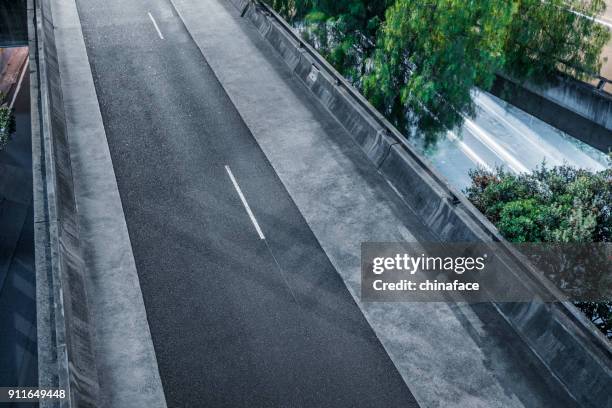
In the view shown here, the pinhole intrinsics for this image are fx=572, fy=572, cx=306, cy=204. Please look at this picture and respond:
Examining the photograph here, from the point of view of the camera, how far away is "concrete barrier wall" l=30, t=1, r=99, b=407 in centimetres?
1058

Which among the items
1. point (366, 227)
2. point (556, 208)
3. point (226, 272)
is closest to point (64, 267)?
point (226, 272)

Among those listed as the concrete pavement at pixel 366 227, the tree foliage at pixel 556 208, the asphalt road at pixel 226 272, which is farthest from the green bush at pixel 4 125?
the tree foliage at pixel 556 208

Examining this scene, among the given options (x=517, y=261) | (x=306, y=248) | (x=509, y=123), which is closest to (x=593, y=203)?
(x=517, y=261)

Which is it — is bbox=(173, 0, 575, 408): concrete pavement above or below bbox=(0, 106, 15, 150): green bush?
above

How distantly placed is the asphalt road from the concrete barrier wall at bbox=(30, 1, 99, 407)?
1.37 meters

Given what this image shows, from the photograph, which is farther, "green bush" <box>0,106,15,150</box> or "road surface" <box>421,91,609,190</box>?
"road surface" <box>421,91,609,190</box>

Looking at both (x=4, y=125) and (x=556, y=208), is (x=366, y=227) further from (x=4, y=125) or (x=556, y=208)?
(x=4, y=125)

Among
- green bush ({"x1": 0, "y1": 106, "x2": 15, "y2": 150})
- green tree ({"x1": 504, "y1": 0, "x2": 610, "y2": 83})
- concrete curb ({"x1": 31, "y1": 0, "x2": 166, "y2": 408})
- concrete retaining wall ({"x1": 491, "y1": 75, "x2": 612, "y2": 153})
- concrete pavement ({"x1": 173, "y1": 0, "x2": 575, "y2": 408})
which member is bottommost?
green bush ({"x1": 0, "y1": 106, "x2": 15, "y2": 150})

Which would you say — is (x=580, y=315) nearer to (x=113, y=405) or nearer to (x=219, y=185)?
(x=113, y=405)

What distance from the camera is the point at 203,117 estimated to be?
20766 millimetres

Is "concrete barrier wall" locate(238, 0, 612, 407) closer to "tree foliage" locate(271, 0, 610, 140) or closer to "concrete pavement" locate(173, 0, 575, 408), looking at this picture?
"concrete pavement" locate(173, 0, 575, 408)

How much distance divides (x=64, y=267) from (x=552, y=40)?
20.6 m

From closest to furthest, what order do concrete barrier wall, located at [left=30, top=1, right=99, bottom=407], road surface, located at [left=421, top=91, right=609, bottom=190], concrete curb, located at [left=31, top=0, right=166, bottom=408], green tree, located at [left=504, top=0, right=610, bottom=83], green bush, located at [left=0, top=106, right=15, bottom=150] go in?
concrete barrier wall, located at [left=30, top=1, right=99, bottom=407] < concrete curb, located at [left=31, top=0, right=166, bottom=408] < green tree, located at [left=504, top=0, right=610, bottom=83] < green bush, located at [left=0, top=106, right=15, bottom=150] < road surface, located at [left=421, top=91, right=609, bottom=190]

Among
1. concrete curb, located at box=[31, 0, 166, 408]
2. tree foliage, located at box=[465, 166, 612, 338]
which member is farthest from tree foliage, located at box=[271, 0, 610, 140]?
concrete curb, located at box=[31, 0, 166, 408]
